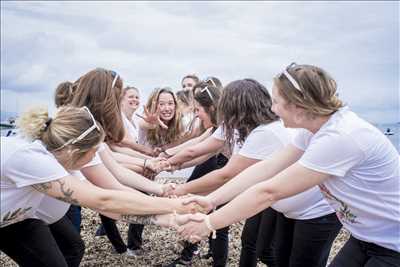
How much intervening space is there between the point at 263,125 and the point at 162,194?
4.13 ft

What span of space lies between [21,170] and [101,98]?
4.06ft

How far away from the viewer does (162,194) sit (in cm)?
425

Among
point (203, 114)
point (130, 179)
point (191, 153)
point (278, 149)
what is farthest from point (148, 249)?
point (278, 149)

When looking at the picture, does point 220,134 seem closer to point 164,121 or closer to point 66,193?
point 164,121

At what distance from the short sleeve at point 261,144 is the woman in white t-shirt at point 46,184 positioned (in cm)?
75

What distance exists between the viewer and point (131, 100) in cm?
633

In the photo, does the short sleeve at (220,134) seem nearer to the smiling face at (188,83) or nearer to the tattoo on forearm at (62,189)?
the tattoo on forearm at (62,189)

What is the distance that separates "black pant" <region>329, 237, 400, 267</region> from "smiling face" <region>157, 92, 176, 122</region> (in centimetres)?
285

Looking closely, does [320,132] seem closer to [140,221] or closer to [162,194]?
[140,221]

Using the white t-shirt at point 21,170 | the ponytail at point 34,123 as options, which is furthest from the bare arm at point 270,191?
the ponytail at point 34,123

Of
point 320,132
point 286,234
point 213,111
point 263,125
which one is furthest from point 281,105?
point 213,111

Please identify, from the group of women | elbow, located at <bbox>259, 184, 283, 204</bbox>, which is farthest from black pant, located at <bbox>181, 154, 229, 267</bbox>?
elbow, located at <bbox>259, 184, 283, 204</bbox>

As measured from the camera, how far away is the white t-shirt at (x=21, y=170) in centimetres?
260

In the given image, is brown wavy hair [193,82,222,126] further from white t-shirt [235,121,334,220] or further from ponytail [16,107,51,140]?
ponytail [16,107,51,140]
